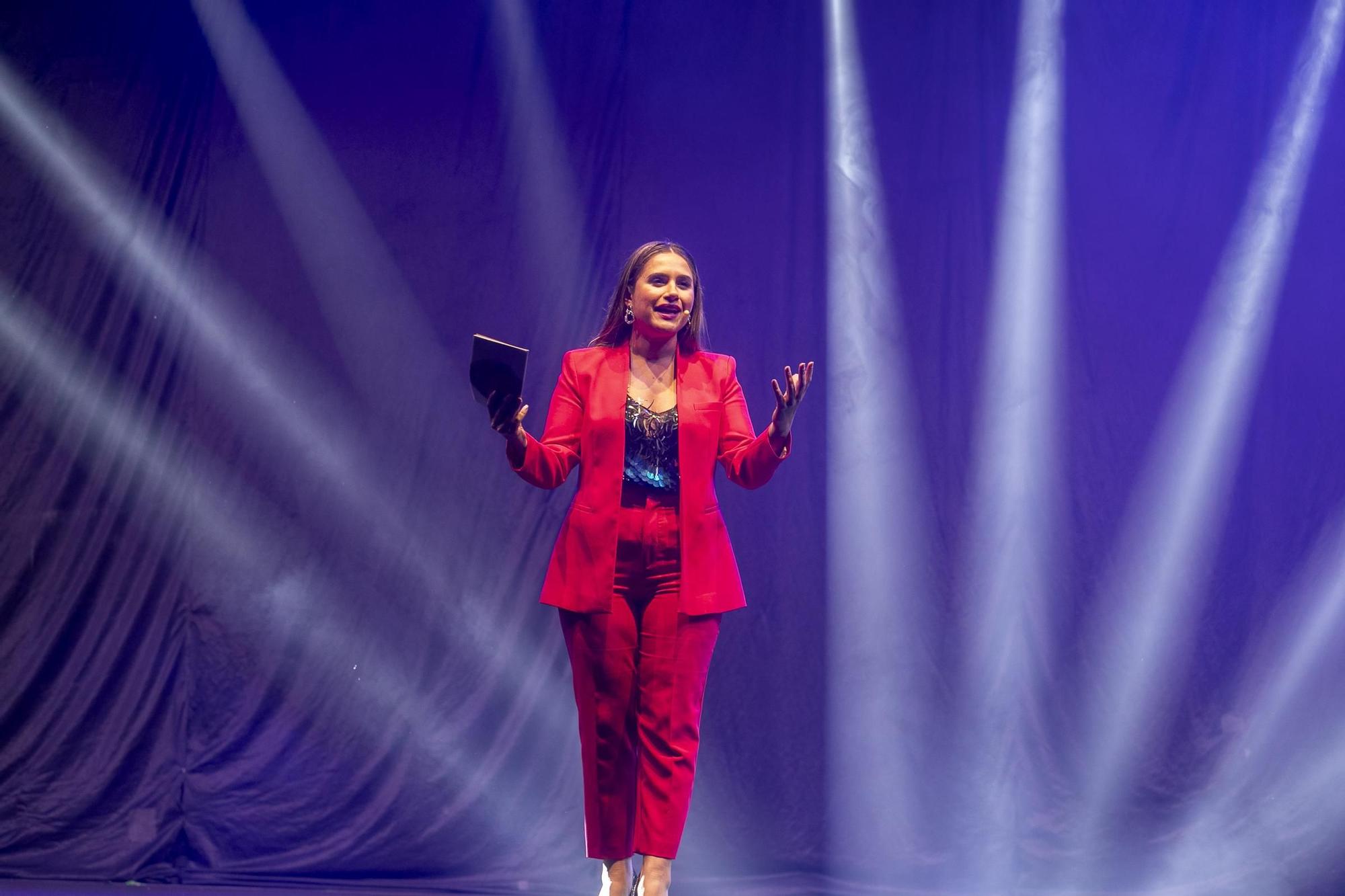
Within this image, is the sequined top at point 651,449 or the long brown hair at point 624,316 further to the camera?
the long brown hair at point 624,316

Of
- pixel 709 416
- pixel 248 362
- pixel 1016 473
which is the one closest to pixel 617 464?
pixel 709 416

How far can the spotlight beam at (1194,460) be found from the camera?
3.49 m

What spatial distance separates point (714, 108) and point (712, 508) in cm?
178

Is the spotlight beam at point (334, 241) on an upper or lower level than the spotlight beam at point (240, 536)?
upper

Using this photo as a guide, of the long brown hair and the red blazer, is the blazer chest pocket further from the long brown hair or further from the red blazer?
the long brown hair

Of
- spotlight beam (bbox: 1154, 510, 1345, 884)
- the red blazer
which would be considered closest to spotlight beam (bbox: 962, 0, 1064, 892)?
spotlight beam (bbox: 1154, 510, 1345, 884)

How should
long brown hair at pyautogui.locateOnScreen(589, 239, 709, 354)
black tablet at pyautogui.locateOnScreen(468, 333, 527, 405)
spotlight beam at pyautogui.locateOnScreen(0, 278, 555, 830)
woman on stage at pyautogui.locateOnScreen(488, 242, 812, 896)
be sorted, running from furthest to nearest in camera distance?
spotlight beam at pyautogui.locateOnScreen(0, 278, 555, 830), long brown hair at pyautogui.locateOnScreen(589, 239, 709, 354), woman on stage at pyautogui.locateOnScreen(488, 242, 812, 896), black tablet at pyautogui.locateOnScreen(468, 333, 527, 405)

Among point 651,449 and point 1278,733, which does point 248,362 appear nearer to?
point 651,449

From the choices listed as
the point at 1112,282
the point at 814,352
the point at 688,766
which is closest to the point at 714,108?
the point at 814,352

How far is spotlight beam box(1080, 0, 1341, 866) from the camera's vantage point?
11.4 feet

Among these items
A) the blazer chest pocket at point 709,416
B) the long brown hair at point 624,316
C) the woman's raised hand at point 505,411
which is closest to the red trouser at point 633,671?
the blazer chest pocket at point 709,416

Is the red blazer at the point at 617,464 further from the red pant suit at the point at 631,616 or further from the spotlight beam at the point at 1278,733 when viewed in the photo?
the spotlight beam at the point at 1278,733

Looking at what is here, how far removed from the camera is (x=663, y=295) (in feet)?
8.46

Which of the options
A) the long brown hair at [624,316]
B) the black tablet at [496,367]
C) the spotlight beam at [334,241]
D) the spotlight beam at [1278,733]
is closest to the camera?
the black tablet at [496,367]
